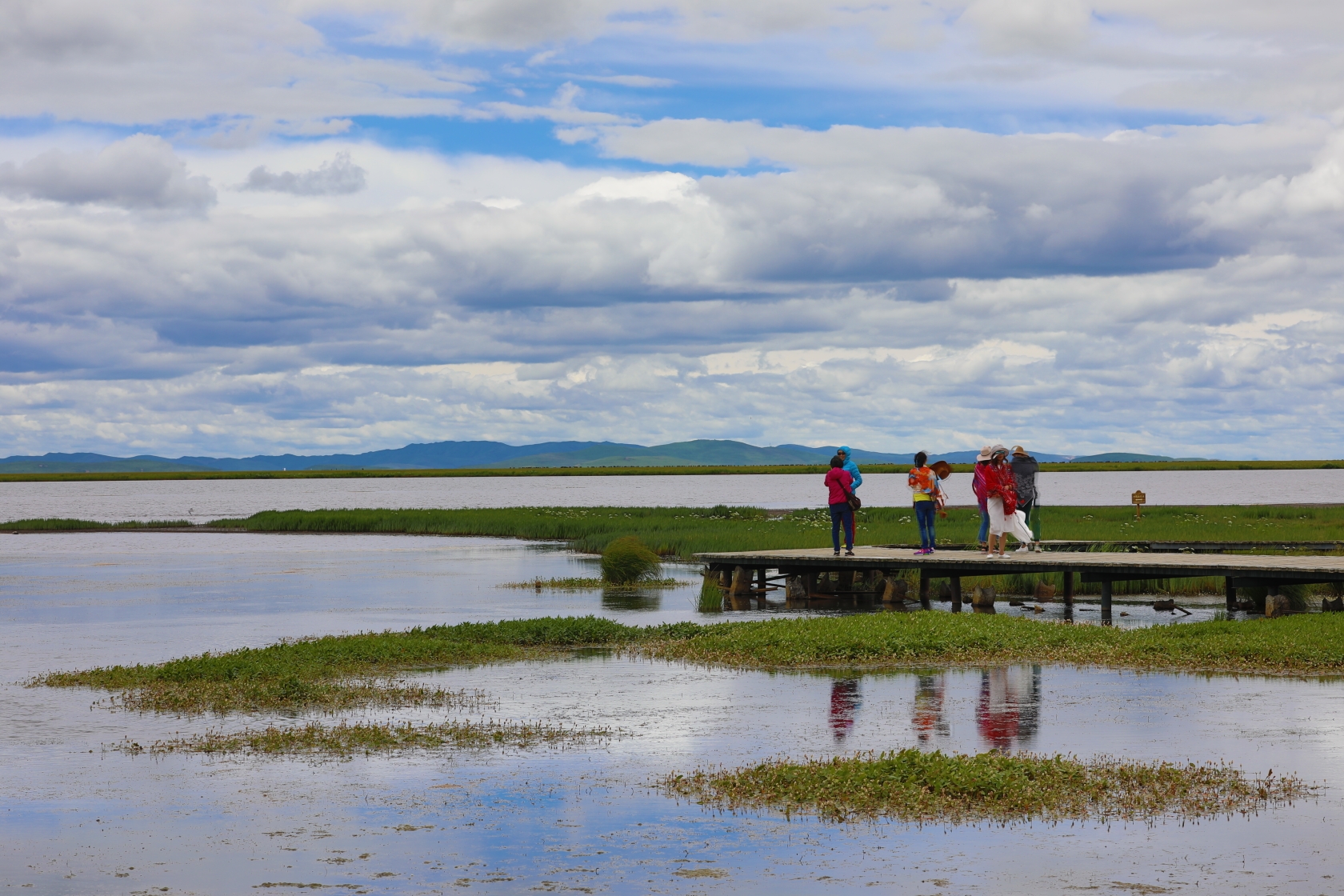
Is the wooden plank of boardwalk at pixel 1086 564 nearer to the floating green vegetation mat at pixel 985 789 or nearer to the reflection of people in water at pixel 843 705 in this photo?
the reflection of people in water at pixel 843 705

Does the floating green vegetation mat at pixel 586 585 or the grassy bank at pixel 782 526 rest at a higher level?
the grassy bank at pixel 782 526

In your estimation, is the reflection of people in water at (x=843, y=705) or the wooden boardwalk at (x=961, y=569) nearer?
the reflection of people in water at (x=843, y=705)

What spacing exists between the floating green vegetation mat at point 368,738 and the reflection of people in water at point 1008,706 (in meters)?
4.38

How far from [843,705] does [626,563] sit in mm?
22156

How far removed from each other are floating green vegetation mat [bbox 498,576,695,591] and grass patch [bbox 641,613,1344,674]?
46.0ft

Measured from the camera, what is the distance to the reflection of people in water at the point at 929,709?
14.8 m

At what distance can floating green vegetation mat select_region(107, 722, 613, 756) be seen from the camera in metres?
14.6

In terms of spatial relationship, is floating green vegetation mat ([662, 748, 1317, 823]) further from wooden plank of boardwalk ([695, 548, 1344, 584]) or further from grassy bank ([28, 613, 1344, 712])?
wooden plank of boardwalk ([695, 548, 1344, 584])

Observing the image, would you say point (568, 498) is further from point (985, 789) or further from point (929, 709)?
point (985, 789)

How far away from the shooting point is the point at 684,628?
24609mm

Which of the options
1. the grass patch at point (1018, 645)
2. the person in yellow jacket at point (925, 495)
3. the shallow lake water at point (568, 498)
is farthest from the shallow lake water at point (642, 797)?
the shallow lake water at point (568, 498)

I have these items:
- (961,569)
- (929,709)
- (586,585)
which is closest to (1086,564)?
(961,569)

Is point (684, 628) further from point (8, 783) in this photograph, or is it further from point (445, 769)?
point (8, 783)

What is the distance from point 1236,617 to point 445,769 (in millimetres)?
20592
